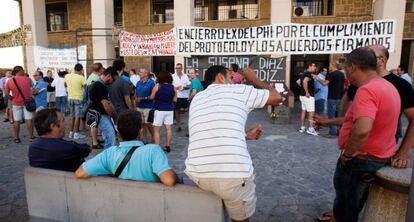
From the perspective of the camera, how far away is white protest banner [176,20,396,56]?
365 inches

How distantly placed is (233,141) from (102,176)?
120cm

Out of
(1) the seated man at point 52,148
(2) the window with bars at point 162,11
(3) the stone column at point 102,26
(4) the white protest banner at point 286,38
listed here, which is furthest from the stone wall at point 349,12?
(1) the seated man at point 52,148

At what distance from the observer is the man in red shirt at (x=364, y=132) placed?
2.43 m

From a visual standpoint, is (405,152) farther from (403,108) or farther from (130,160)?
(130,160)

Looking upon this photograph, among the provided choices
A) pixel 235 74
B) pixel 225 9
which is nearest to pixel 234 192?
pixel 235 74

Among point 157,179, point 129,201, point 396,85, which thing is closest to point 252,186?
point 157,179

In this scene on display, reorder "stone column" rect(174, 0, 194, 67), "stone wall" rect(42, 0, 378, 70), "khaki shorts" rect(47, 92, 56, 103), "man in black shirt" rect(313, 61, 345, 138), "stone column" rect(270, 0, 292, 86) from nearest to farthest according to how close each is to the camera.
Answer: "man in black shirt" rect(313, 61, 345, 138) < "khaki shorts" rect(47, 92, 56, 103) < "stone column" rect(270, 0, 292, 86) < "stone column" rect(174, 0, 194, 67) < "stone wall" rect(42, 0, 378, 70)

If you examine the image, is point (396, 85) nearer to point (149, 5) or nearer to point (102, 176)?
point (102, 176)

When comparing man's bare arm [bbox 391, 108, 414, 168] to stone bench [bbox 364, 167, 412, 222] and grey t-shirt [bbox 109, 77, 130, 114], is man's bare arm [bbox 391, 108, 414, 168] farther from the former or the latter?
grey t-shirt [bbox 109, 77, 130, 114]

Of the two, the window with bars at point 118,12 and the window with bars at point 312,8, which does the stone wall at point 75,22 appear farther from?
the window with bars at point 312,8

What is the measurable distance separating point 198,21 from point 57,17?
932 cm

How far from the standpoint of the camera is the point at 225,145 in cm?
231

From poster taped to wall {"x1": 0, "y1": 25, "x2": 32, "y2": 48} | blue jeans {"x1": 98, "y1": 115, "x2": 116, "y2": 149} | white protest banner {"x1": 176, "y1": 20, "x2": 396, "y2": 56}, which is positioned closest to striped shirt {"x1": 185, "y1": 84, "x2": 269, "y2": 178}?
blue jeans {"x1": 98, "y1": 115, "x2": 116, "y2": 149}

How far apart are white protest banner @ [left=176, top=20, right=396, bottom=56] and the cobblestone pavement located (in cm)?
292
